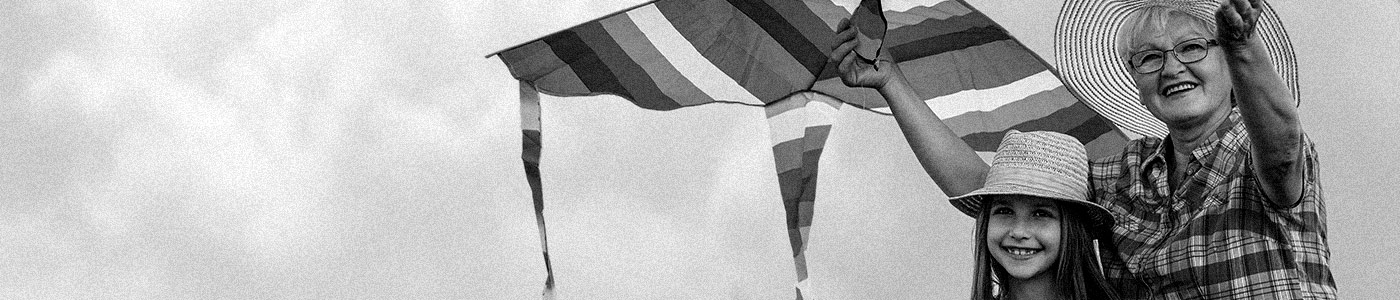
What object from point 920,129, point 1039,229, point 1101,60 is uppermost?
point 1101,60

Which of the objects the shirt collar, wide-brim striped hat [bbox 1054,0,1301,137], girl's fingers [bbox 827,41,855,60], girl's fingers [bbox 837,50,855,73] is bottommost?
the shirt collar

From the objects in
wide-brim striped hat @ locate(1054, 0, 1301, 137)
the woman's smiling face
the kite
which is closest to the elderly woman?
the woman's smiling face

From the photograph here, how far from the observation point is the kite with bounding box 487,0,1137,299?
5.25 m

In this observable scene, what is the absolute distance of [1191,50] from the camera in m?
3.75

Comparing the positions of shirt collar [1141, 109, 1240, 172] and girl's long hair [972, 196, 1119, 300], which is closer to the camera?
shirt collar [1141, 109, 1240, 172]

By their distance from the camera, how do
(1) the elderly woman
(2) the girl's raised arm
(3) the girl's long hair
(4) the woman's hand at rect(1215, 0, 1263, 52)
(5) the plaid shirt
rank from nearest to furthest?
(4) the woman's hand at rect(1215, 0, 1263, 52) < (1) the elderly woman < (5) the plaid shirt < (3) the girl's long hair < (2) the girl's raised arm

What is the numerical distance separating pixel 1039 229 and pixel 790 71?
65.3 inches

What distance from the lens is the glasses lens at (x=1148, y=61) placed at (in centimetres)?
379

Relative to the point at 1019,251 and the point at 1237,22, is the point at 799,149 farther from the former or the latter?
the point at 1237,22

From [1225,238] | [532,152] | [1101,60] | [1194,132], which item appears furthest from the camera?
[532,152]

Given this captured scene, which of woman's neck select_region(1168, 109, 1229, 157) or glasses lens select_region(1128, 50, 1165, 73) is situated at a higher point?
glasses lens select_region(1128, 50, 1165, 73)

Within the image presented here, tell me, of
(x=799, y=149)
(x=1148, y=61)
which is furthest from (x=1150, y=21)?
(x=799, y=149)

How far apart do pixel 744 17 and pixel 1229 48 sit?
7.51 feet

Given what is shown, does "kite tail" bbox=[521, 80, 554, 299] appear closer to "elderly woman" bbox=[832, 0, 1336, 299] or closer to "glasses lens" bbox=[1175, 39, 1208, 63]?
"elderly woman" bbox=[832, 0, 1336, 299]
